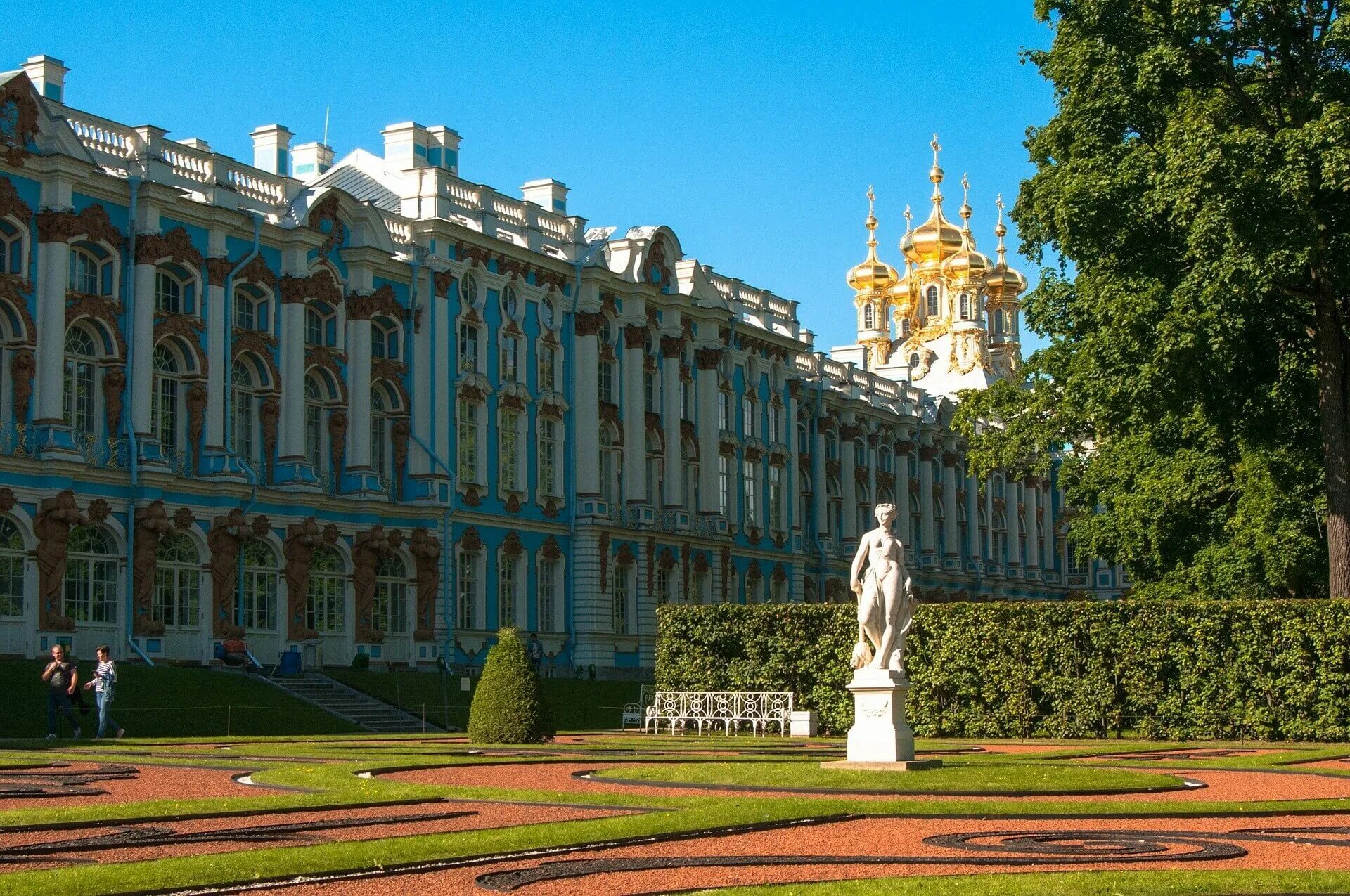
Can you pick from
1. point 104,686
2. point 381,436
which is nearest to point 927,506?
point 381,436

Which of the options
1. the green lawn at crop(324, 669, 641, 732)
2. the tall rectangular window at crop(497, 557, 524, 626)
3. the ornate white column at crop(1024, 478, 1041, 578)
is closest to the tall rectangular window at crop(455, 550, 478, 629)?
the tall rectangular window at crop(497, 557, 524, 626)

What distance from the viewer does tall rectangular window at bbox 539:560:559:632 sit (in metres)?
53.9

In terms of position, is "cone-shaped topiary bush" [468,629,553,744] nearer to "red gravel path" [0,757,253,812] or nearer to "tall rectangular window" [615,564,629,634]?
"red gravel path" [0,757,253,812]

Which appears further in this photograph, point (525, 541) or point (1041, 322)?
point (525, 541)

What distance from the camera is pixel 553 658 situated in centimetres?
5388

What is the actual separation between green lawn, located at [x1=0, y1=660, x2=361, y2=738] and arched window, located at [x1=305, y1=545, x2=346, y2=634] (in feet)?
24.8

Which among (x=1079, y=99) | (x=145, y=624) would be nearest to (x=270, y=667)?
(x=145, y=624)

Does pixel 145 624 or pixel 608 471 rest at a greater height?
pixel 608 471

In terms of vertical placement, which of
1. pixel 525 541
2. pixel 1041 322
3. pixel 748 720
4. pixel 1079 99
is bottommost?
pixel 748 720

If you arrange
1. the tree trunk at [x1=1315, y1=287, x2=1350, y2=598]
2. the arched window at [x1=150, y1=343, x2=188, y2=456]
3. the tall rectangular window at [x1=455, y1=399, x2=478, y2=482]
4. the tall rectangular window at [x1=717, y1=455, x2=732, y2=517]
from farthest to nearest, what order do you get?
1. the tall rectangular window at [x1=717, y1=455, x2=732, y2=517]
2. the tall rectangular window at [x1=455, y1=399, x2=478, y2=482]
3. the arched window at [x1=150, y1=343, x2=188, y2=456]
4. the tree trunk at [x1=1315, y1=287, x2=1350, y2=598]

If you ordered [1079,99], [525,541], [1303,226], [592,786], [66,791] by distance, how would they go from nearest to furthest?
[66,791], [592,786], [1303,226], [1079,99], [525,541]

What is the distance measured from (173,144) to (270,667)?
1245 cm

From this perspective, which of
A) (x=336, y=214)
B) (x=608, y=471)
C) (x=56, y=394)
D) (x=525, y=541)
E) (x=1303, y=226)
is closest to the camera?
(x=1303, y=226)

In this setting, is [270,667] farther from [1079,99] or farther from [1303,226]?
[1303,226]
